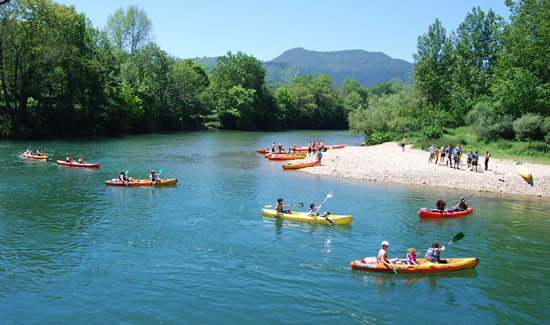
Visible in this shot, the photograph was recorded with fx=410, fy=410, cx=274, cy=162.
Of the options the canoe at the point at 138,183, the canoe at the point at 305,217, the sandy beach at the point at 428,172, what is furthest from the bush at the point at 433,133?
the canoe at the point at 138,183

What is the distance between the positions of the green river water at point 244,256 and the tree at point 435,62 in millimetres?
31980

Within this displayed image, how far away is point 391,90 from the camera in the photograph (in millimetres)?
175125

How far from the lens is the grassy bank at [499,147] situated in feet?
117

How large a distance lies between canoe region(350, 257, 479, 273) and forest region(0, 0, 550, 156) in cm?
2685

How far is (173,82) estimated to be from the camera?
266 ft

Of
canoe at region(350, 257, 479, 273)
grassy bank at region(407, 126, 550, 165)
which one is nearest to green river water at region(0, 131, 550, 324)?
canoe at region(350, 257, 479, 273)

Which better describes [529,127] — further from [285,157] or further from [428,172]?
[285,157]

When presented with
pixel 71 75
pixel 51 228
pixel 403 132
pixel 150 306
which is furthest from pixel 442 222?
pixel 71 75

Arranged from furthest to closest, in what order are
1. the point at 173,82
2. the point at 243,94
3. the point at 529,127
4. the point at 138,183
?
the point at 243,94, the point at 173,82, the point at 529,127, the point at 138,183

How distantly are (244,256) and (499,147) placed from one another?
106 ft

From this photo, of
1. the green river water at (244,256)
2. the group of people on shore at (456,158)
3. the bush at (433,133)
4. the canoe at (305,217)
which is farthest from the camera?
the bush at (433,133)

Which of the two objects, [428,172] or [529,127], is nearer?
[428,172]

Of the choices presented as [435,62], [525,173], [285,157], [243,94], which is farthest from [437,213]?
[243,94]

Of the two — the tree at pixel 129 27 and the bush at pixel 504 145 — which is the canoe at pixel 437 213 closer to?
the bush at pixel 504 145
